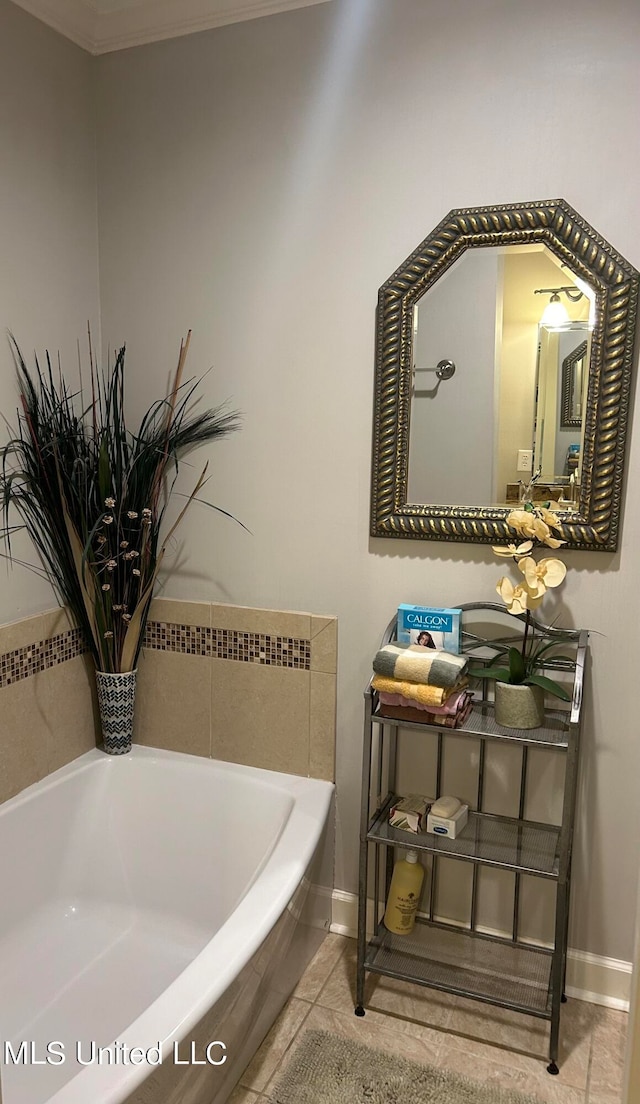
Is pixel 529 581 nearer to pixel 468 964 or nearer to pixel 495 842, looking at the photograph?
pixel 495 842

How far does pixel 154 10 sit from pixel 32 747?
2025 millimetres

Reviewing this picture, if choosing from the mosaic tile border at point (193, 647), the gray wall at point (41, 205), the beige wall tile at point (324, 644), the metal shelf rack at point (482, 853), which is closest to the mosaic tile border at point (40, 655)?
the mosaic tile border at point (193, 647)

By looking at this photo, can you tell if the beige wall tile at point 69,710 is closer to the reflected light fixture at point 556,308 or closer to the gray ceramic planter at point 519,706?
the gray ceramic planter at point 519,706

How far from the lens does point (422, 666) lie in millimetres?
1741

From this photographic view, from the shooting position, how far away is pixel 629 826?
1878 millimetres

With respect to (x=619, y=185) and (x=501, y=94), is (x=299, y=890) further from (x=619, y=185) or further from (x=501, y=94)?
(x=501, y=94)

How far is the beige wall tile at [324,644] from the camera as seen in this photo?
6.86ft

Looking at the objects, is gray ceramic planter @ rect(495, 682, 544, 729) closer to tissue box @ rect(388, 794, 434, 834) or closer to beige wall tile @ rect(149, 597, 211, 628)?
tissue box @ rect(388, 794, 434, 834)

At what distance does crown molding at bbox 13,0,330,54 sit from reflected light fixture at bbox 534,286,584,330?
943 millimetres

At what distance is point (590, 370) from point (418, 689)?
0.84 m

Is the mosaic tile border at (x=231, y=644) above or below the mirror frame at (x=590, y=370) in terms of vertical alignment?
below

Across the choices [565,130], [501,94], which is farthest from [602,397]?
[501,94]

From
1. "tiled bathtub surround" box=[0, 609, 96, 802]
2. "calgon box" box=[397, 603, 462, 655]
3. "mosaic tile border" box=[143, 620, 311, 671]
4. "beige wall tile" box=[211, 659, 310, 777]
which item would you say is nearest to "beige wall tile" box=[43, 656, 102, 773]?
"tiled bathtub surround" box=[0, 609, 96, 802]

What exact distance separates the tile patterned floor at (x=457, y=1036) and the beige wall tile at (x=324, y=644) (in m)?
0.82
